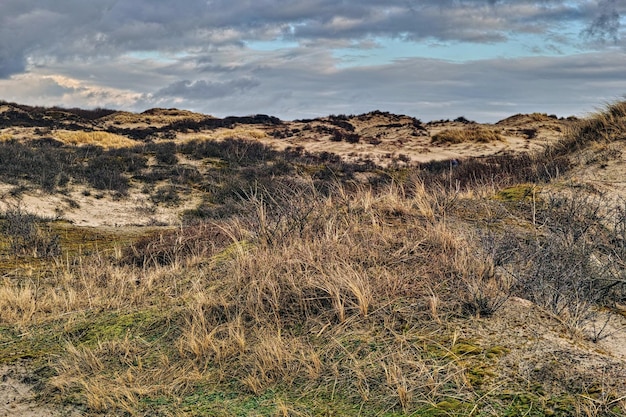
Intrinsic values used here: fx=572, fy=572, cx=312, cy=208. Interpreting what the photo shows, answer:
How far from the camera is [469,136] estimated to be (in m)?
31.1

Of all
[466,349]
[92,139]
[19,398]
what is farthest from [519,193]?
[92,139]

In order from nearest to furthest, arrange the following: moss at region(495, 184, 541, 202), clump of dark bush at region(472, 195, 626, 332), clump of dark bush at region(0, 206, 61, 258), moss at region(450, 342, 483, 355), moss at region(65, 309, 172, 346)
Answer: moss at region(450, 342, 483, 355) → clump of dark bush at region(472, 195, 626, 332) → moss at region(65, 309, 172, 346) → moss at region(495, 184, 541, 202) → clump of dark bush at region(0, 206, 61, 258)

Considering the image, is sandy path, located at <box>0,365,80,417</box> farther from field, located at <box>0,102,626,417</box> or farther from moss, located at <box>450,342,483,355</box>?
moss, located at <box>450,342,483,355</box>

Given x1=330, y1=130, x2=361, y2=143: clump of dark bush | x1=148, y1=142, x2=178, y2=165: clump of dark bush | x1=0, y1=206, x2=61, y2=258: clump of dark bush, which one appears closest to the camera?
x1=0, y1=206, x2=61, y2=258: clump of dark bush

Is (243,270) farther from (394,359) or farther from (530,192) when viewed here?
(530,192)

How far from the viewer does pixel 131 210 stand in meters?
14.6

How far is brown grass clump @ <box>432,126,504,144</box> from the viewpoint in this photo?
30.0 meters

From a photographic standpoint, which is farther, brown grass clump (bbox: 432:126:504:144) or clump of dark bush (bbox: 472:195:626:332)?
brown grass clump (bbox: 432:126:504:144)

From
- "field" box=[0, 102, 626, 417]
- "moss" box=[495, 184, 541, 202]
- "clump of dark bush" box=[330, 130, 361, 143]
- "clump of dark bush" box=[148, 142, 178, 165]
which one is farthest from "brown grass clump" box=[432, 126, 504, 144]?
"field" box=[0, 102, 626, 417]

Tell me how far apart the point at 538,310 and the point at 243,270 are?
2258 mm

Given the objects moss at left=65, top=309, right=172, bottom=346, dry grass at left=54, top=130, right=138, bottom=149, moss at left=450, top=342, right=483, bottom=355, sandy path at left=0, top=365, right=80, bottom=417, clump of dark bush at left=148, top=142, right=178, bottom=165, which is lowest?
sandy path at left=0, top=365, right=80, bottom=417

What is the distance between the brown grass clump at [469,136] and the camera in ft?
98.4

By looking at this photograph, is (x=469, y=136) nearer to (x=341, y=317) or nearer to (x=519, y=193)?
(x=519, y=193)

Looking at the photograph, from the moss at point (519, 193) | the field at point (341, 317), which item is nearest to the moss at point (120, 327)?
the field at point (341, 317)
